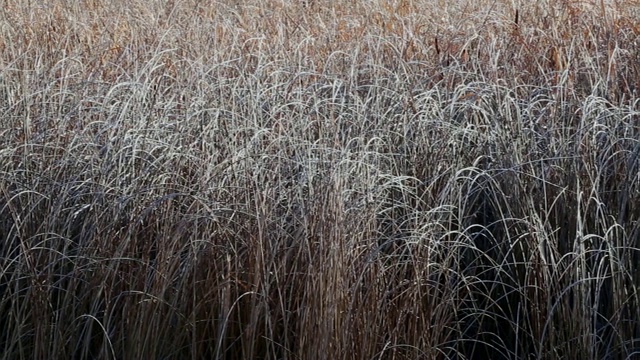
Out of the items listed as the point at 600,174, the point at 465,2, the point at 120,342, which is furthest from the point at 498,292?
the point at 465,2

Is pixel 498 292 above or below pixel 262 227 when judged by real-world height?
below

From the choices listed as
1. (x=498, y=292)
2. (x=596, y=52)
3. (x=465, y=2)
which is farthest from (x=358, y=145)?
(x=465, y=2)

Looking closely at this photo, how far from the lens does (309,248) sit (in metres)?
2.26

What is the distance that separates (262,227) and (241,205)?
0.35 feet

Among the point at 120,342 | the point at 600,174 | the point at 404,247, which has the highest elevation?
the point at 600,174

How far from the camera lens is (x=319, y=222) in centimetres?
230

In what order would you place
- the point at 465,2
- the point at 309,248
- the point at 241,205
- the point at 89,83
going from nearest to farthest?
Answer: 1. the point at 309,248
2. the point at 241,205
3. the point at 89,83
4. the point at 465,2

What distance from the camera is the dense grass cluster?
2.29 meters

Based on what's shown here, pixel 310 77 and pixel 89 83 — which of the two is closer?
pixel 89 83

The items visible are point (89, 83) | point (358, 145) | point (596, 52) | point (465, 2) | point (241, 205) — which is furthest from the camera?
point (465, 2)

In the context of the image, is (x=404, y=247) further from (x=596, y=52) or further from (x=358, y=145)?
(x=596, y=52)

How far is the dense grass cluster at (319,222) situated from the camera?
2.29m

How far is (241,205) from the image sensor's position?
95.3 inches

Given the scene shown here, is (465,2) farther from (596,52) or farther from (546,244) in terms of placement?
(546,244)
